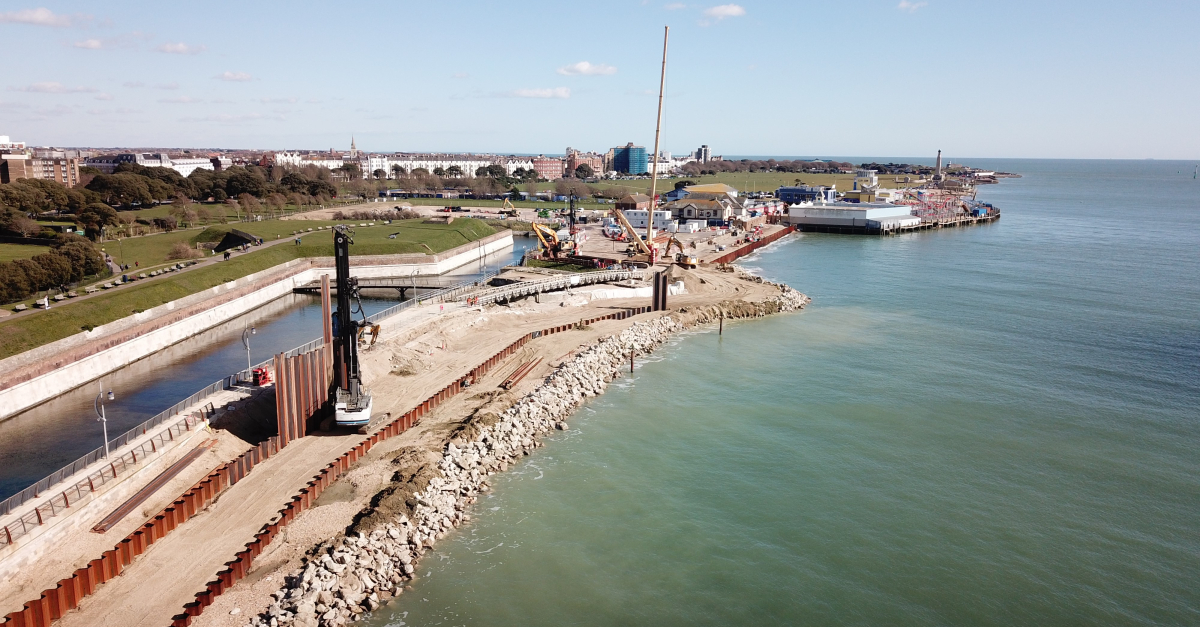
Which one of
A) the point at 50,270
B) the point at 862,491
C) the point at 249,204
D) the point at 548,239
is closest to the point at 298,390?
the point at 862,491

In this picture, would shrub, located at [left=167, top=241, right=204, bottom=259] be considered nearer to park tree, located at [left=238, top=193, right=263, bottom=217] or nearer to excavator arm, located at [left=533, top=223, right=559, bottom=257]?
park tree, located at [left=238, top=193, right=263, bottom=217]

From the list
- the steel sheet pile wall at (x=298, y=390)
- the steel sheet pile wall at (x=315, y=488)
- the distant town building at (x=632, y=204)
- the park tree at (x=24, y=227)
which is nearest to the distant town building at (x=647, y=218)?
the distant town building at (x=632, y=204)

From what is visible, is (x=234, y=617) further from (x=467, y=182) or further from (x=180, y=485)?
(x=467, y=182)

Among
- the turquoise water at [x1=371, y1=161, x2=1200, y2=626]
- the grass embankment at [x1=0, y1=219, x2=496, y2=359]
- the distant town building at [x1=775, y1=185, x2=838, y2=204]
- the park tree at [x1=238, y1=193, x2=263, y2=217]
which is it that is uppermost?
the distant town building at [x1=775, y1=185, x2=838, y2=204]

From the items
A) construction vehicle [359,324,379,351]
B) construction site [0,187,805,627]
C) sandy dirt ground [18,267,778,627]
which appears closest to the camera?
sandy dirt ground [18,267,778,627]

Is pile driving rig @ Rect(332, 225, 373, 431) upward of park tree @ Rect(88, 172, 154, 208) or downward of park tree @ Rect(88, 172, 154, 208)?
downward

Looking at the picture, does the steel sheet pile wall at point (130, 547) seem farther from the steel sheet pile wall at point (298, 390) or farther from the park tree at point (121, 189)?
the park tree at point (121, 189)

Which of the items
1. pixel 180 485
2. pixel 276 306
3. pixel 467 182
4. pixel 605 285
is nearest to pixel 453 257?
pixel 276 306

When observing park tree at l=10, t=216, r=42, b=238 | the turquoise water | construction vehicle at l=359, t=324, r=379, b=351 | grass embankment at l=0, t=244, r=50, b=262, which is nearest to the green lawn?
grass embankment at l=0, t=244, r=50, b=262
